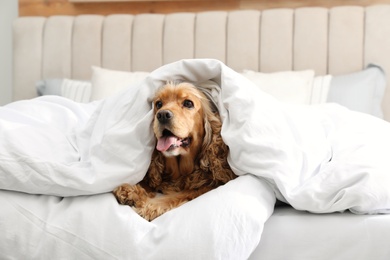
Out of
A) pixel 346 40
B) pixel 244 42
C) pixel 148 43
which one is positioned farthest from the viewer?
pixel 148 43

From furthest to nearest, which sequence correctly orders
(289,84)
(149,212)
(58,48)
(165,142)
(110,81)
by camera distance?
(58,48) → (110,81) → (289,84) → (165,142) → (149,212)

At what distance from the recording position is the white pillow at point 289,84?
2742 millimetres

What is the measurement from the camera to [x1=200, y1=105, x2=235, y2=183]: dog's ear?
5.61ft

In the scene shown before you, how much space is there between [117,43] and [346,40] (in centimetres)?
125

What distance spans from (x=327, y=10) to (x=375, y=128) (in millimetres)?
1305

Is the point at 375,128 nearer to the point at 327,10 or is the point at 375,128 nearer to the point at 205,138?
the point at 205,138

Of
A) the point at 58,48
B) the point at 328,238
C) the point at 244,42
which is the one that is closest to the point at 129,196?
the point at 328,238

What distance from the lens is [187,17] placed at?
129 inches

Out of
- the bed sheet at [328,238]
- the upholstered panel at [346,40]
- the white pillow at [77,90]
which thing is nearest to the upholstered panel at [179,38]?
the white pillow at [77,90]

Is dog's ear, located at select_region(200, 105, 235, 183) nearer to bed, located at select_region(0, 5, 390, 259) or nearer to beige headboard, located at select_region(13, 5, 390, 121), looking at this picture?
bed, located at select_region(0, 5, 390, 259)

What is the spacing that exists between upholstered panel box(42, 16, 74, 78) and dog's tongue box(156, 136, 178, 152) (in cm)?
192

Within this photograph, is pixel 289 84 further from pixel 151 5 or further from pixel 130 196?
pixel 130 196

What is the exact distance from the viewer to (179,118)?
5.41 feet

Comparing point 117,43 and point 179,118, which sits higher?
point 117,43
